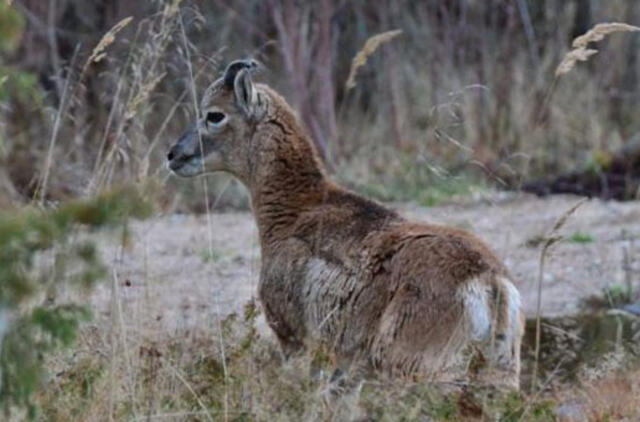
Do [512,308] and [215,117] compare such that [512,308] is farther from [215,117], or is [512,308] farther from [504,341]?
[215,117]

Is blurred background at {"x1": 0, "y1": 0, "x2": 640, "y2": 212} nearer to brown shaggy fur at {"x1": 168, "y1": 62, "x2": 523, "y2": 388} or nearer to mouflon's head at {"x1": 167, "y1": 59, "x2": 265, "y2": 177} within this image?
mouflon's head at {"x1": 167, "y1": 59, "x2": 265, "y2": 177}

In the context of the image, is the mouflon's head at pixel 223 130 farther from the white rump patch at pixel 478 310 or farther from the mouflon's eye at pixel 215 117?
the white rump patch at pixel 478 310

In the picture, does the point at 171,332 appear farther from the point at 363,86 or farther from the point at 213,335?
the point at 363,86

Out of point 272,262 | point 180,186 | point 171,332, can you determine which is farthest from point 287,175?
point 180,186

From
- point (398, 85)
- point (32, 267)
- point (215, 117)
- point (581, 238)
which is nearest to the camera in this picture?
point (32, 267)

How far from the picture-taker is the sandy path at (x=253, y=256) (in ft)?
32.7

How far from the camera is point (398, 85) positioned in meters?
18.2

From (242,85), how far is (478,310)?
7.20 ft

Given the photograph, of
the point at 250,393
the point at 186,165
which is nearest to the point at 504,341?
the point at 250,393

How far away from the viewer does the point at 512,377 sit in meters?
7.06

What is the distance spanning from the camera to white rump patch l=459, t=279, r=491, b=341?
22.8 ft

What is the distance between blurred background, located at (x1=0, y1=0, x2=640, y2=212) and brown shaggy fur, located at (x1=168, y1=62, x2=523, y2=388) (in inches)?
256

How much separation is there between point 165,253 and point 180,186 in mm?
2958

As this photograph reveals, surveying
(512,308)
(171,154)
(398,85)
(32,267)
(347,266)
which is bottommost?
(398,85)
